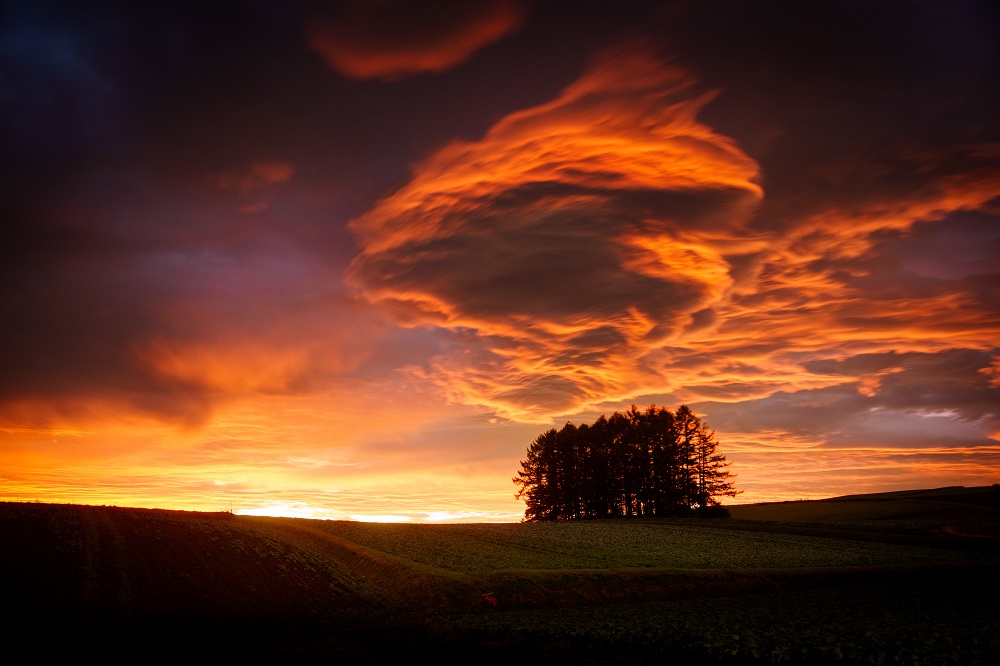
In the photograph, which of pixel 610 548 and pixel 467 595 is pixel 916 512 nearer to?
pixel 610 548

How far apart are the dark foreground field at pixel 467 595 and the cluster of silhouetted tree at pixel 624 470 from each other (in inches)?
1416

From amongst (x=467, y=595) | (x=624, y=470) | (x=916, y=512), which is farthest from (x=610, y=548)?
(x=916, y=512)

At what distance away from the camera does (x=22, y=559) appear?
3541 cm

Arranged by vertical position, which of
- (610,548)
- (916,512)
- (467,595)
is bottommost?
(916,512)

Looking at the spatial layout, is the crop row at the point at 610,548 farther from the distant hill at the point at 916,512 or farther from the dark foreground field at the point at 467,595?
the distant hill at the point at 916,512

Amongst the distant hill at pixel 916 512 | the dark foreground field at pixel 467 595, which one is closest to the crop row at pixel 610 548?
the dark foreground field at pixel 467 595

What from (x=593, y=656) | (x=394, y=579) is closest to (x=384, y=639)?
(x=593, y=656)

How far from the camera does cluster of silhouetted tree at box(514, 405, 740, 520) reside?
98.6 metres

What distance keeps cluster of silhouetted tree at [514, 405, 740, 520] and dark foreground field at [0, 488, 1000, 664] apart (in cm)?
3597

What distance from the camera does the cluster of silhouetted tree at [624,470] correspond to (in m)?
98.6

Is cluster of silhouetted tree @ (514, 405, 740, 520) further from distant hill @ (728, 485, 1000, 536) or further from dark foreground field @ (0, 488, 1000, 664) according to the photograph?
dark foreground field @ (0, 488, 1000, 664)

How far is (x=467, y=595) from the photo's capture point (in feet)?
109

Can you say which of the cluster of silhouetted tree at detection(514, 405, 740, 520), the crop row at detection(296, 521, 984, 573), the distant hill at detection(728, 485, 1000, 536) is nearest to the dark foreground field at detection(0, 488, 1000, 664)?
the crop row at detection(296, 521, 984, 573)

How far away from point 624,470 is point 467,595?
74017 millimetres
